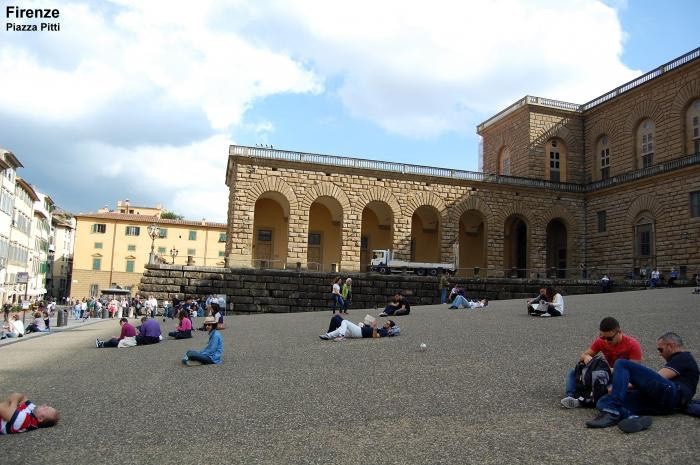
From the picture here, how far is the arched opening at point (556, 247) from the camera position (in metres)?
34.1

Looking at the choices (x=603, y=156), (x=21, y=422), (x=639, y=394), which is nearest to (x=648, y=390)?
(x=639, y=394)

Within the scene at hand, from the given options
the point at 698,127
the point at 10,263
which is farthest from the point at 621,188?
the point at 10,263

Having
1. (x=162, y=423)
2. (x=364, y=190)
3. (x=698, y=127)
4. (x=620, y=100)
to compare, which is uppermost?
(x=620, y=100)

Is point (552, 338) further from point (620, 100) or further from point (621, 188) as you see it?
point (620, 100)

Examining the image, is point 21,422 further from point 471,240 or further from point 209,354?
point 471,240

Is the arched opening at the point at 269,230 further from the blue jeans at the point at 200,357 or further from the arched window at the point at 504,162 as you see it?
the blue jeans at the point at 200,357

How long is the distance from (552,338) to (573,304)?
765 cm

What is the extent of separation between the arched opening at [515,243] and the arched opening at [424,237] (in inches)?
170

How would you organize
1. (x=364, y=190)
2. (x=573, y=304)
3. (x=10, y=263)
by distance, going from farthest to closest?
(x=10, y=263) → (x=364, y=190) → (x=573, y=304)

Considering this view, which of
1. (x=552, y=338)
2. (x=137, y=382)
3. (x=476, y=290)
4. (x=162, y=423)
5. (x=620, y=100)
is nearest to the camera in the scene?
(x=162, y=423)

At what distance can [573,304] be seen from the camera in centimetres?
1739

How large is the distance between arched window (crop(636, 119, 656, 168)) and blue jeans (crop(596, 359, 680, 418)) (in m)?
28.5

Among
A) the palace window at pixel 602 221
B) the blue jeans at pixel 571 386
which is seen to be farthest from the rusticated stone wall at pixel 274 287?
the blue jeans at pixel 571 386

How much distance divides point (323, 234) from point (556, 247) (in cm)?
1409
